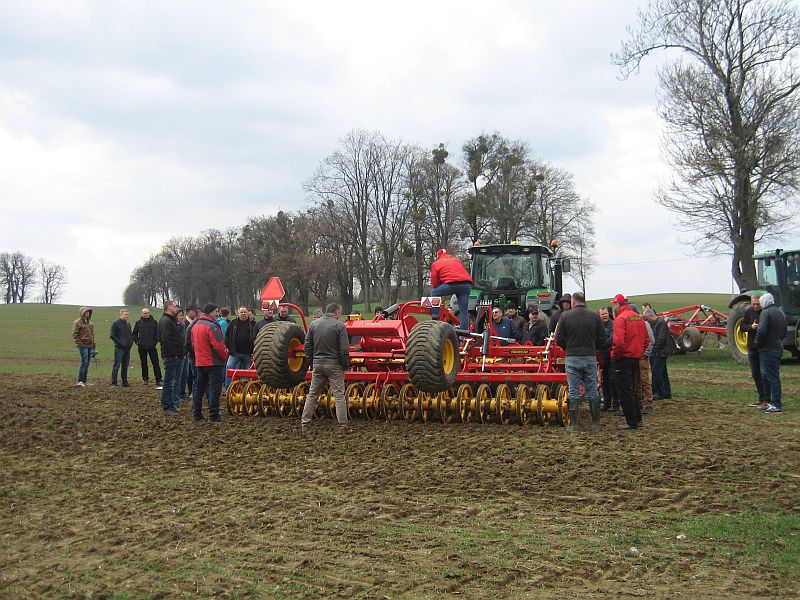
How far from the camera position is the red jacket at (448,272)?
10.5m

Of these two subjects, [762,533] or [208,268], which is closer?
[762,533]

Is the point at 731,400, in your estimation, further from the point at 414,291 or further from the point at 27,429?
the point at 414,291

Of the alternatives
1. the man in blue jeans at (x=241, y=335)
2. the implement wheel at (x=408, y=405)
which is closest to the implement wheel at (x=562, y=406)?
the implement wheel at (x=408, y=405)

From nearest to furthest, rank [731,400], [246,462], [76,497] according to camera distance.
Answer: [76,497] → [246,462] → [731,400]

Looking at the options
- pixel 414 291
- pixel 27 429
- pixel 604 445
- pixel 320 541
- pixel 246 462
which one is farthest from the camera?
pixel 414 291

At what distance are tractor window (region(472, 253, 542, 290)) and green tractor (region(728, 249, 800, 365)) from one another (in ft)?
14.9

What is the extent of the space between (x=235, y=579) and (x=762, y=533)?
10.7 feet

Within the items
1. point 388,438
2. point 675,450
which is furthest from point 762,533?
point 388,438

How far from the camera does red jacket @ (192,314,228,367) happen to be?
9.62 m

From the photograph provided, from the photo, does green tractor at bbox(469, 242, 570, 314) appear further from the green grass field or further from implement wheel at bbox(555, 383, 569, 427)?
the green grass field

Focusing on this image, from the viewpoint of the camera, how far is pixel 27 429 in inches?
363

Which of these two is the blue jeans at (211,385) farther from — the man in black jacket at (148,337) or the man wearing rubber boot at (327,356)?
the man in black jacket at (148,337)

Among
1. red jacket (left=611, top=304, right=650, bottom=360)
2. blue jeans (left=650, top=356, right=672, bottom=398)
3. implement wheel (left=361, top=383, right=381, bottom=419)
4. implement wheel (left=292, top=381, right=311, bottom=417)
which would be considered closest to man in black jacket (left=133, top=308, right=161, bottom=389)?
implement wheel (left=292, top=381, right=311, bottom=417)

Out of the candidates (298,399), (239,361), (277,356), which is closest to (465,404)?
(298,399)
